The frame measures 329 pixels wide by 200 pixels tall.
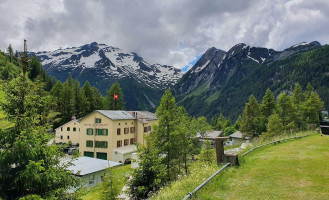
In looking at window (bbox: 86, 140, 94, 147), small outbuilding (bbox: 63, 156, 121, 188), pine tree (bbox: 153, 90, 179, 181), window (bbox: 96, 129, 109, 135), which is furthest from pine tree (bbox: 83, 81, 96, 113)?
pine tree (bbox: 153, 90, 179, 181)

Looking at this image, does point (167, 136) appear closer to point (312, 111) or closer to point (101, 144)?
point (101, 144)

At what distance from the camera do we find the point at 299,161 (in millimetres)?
12234

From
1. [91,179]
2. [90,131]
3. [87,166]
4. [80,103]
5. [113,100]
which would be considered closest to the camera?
[91,179]

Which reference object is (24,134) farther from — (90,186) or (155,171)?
(90,186)

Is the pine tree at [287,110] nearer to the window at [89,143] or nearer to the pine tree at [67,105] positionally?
the window at [89,143]

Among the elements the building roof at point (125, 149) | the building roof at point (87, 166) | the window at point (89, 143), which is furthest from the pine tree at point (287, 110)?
the window at point (89, 143)

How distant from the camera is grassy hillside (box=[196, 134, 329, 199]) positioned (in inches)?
312

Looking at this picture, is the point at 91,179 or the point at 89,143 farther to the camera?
the point at 89,143

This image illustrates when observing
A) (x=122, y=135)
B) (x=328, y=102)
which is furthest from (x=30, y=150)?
(x=328, y=102)

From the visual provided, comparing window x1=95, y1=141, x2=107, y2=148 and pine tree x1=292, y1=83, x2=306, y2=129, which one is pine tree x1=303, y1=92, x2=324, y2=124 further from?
window x1=95, y1=141, x2=107, y2=148

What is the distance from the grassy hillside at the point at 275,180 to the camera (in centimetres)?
793

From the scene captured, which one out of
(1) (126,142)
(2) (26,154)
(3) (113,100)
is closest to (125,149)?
(1) (126,142)

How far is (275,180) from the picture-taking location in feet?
30.8

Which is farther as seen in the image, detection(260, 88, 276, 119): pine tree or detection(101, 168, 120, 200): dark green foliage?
detection(260, 88, 276, 119): pine tree
